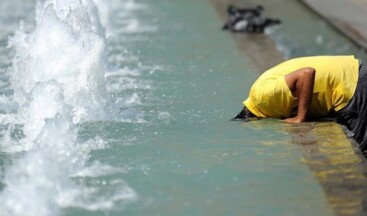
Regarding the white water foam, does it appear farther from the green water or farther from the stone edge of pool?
the stone edge of pool

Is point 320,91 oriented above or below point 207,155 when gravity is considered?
above

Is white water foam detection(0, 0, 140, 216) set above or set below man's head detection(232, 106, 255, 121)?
above

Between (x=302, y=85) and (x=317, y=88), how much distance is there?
0.48 feet

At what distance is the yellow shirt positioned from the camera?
23.2 feet

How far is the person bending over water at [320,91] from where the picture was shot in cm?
701

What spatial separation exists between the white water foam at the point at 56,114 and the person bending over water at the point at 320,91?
4.33 ft

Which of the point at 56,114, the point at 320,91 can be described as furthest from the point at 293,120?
the point at 56,114

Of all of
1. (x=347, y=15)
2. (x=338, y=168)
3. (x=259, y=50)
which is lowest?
(x=347, y=15)

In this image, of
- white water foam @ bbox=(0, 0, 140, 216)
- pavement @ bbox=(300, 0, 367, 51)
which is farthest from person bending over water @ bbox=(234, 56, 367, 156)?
pavement @ bbox=(300, 0, 367, 51)

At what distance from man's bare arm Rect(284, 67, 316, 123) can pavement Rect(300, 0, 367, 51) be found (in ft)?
13.5

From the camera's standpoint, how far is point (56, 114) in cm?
706

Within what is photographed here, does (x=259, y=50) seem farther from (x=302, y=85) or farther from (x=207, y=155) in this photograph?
(x=207, y=155)

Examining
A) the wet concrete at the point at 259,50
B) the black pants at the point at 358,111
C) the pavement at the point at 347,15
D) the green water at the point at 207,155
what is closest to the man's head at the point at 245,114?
the green water at the point at 207,155

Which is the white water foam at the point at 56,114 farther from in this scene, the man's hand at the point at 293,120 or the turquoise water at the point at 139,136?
the man's hand at the point at 293,120
